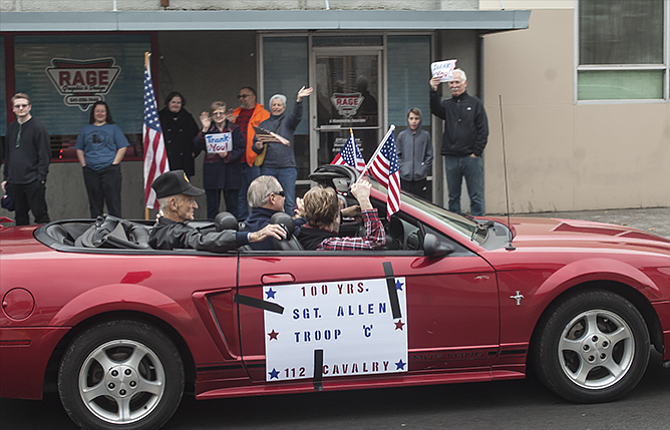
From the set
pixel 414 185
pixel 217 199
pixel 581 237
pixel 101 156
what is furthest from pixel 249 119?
pixel 581 237

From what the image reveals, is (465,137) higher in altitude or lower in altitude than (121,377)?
higher

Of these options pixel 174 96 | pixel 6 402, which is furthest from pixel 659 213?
pixel 6 402

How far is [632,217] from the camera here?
11.3 m

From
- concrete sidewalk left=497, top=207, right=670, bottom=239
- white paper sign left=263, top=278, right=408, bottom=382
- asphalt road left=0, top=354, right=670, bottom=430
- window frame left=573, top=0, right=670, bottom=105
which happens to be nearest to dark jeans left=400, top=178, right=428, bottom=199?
concrete sidewalk left=497, top=207, right=670, bottom=239

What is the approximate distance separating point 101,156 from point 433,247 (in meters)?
6.30

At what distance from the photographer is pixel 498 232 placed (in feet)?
16.0

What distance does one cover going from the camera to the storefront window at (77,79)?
1081 cm

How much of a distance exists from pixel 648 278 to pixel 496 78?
25.2 feet

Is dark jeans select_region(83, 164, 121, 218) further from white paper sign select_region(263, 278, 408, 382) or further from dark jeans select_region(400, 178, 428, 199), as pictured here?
white paper sign select_region(263, 278, 408, 382)

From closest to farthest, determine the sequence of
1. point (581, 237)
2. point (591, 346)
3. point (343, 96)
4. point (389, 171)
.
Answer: point (591, 346), point (389, 171), point (581, 237), point (343, 96)

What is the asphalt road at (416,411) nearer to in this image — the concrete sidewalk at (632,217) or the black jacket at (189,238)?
the black jacket at (189,238)

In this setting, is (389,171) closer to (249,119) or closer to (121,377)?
(121,377)

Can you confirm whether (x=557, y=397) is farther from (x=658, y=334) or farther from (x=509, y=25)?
(x=509, y=25)

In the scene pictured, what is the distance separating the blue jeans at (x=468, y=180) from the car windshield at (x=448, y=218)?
4446 millimetres
